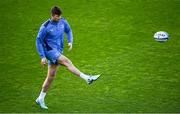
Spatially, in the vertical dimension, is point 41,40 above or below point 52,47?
above

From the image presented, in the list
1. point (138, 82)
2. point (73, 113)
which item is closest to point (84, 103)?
point (73, 113)

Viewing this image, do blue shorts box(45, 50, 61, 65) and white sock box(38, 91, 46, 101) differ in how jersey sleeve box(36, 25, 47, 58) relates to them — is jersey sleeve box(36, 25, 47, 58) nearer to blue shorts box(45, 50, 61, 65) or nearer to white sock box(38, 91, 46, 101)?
blue shorts box(45, 50, 61, 65)

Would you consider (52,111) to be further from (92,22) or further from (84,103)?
(92,22)

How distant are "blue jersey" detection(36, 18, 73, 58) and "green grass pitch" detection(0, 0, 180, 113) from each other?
4.17 feet

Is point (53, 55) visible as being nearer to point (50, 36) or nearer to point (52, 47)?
point (52, 47)

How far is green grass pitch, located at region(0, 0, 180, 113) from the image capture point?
12.2 meters

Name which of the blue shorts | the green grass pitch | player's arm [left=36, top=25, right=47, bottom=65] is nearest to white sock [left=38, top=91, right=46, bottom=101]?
the green grass pitch

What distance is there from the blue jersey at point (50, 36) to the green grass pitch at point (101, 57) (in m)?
1.27

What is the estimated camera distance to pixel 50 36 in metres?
11.8

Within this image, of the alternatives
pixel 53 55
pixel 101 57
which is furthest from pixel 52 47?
pixel 101 57

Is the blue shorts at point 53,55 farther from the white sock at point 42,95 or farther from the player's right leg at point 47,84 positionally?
the white sock at point 42,95

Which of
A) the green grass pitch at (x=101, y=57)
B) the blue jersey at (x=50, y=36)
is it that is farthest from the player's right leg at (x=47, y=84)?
the blue jersey at (x=50, y=36)

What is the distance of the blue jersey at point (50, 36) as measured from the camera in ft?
38.4

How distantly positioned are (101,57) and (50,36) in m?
3.27
